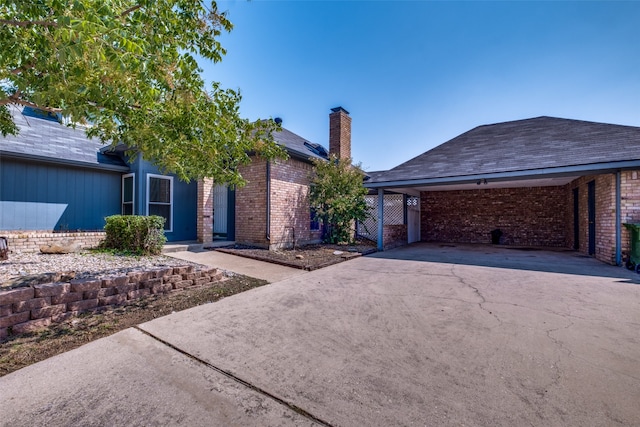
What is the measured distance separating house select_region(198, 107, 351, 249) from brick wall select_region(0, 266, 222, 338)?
167 inches

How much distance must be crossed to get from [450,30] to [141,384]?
10.4 m

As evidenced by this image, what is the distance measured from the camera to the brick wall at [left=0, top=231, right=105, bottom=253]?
6.60m

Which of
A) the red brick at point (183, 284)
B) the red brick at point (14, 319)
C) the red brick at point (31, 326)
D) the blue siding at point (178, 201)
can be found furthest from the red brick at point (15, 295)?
the blue siding at point (178, 201)

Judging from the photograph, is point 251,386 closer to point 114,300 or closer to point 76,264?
point 114,300

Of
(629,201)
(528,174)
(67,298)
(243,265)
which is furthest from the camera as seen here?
(528,174)

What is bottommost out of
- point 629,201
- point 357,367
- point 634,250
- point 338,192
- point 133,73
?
point 357,367

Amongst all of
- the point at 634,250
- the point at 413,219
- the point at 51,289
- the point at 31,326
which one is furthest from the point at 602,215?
the point at 31,326

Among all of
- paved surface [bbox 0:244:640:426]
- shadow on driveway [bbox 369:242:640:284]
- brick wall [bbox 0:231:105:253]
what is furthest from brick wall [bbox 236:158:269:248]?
paved surface [bbox 0:244:640:426]

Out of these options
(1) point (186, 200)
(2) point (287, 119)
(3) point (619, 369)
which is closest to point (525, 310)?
(3) point (619, 369)

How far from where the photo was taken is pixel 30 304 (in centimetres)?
315

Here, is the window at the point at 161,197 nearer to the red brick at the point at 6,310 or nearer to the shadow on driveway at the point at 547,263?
the red brick at the point at 6,310

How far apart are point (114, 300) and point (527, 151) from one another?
11874 millimetres

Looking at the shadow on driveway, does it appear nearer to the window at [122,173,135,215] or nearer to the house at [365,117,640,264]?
the house at [365,117,640,264]

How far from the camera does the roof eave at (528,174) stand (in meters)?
6.76
